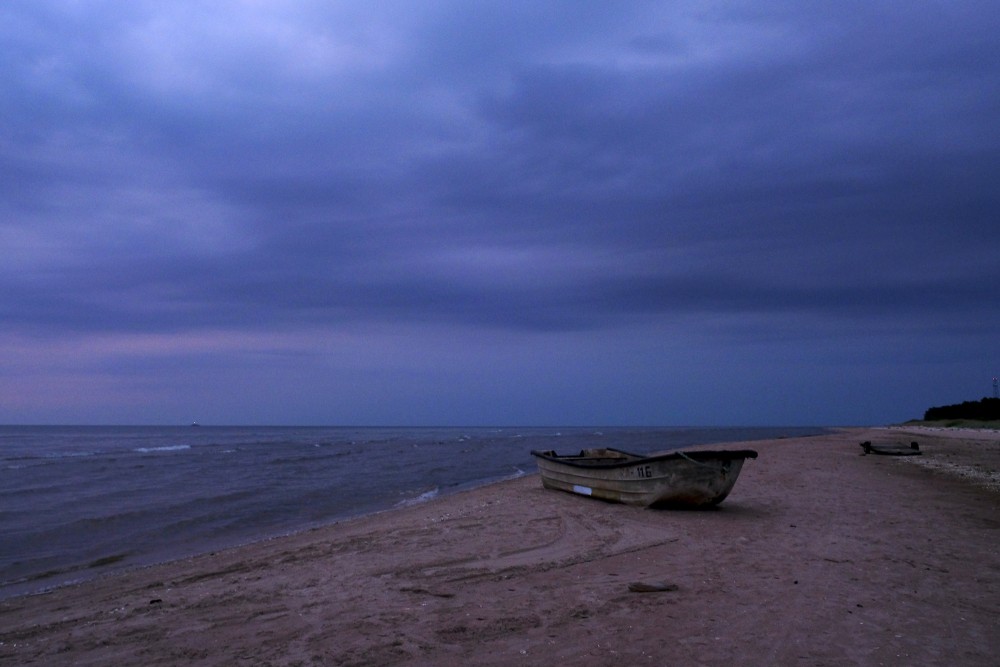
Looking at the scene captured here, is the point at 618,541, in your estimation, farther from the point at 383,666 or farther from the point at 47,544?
the point at 47,544

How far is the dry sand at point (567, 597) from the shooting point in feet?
19.4

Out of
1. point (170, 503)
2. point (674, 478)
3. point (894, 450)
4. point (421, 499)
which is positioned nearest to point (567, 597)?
point (674, 478)

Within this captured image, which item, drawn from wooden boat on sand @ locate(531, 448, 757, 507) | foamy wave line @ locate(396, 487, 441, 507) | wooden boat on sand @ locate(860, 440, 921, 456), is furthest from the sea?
wooden boat on sand @ locate(860, 440, 921, 456)

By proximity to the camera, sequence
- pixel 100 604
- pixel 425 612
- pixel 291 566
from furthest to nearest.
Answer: pixel 291 566 → pixel 100 604 → pixel 425 612

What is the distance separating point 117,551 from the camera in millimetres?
13812

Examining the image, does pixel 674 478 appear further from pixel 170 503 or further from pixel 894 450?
pixel 894 450

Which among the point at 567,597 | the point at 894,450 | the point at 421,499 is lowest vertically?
the point at 421,499

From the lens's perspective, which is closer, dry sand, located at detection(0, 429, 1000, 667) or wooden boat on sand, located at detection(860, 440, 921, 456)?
dry sand, located at detection(0, 429, 1000, 667)

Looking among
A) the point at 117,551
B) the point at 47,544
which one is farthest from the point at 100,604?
the point at 47,544

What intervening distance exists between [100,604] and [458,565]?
4.53 meters

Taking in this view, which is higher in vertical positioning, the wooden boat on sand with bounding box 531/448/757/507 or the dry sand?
the wooden boat on sand with bounding box 531/448/757/507

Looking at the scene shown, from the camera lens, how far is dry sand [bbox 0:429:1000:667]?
5.93m

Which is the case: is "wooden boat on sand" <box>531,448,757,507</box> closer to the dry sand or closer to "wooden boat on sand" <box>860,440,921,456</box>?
the dry sand

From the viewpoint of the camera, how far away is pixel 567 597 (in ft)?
24.5
